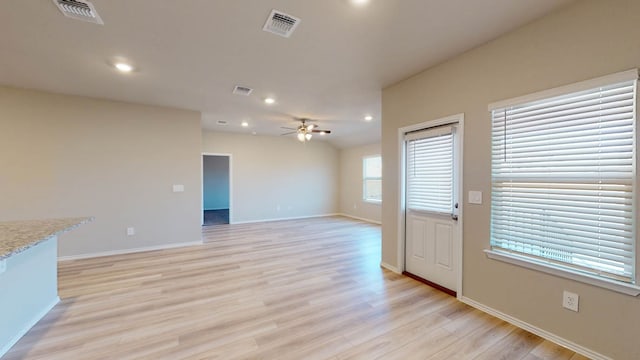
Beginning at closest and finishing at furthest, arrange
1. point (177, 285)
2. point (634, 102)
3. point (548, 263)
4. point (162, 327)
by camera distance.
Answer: point (634, 102), point (548, 263), point (162, 327), point (177, 285)

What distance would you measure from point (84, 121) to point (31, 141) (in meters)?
0.71

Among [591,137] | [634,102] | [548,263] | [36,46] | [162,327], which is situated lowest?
[162,327]

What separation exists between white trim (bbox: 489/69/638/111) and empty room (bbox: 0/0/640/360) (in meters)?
0.01

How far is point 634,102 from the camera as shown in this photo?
5.60 feet

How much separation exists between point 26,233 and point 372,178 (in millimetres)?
7092

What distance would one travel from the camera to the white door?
2936mm

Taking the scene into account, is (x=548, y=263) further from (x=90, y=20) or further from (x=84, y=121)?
(x=84, y=121)

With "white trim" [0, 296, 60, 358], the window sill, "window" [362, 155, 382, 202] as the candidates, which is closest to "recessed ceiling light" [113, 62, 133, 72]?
"white trim" [0, 296, 60, 358]

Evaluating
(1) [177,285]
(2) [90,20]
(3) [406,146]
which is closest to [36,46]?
(2) [90,20]

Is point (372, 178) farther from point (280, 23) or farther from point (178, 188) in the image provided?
point (280, 23)

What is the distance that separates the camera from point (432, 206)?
3.18 meters

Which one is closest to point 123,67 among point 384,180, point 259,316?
point 259,316

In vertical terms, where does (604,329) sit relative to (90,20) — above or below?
below

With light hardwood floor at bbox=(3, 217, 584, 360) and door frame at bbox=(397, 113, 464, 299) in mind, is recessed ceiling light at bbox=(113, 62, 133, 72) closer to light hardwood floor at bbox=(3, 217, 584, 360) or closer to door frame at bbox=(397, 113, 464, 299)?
light hardwood floor at bbox=(3, 217, 584, 360)
